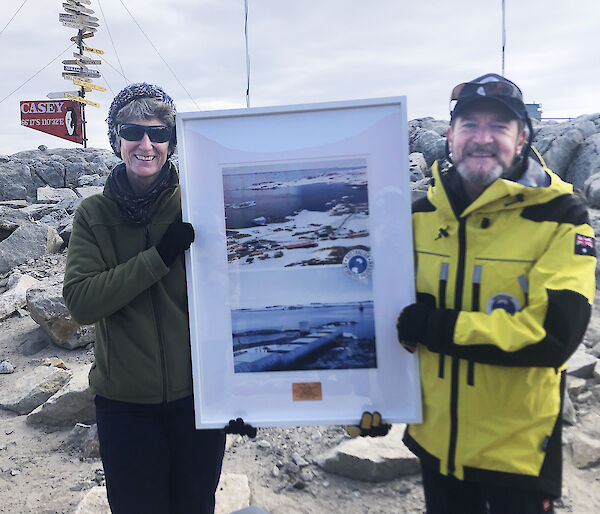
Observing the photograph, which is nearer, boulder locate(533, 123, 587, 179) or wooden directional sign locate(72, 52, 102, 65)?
boulder locate(533, 123, 587, 179)

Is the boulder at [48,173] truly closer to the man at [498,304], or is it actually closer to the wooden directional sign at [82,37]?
the wooden directional sign at [82,37]

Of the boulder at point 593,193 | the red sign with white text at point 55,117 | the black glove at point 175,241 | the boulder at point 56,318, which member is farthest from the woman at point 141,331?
the red sign with white text at point 55,117

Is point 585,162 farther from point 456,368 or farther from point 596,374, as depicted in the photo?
point 456,368

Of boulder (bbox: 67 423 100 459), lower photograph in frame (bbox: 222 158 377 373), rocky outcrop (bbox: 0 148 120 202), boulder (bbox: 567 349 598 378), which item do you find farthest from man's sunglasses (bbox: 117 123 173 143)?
rocky outcrop (bbox: 0 148 120 202)

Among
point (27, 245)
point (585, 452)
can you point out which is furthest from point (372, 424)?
point (27, 245)

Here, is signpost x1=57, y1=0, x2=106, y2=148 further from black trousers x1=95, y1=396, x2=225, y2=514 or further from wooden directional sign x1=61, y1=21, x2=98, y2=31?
black trousers x1=95, y1=396, x2=225, y2=514

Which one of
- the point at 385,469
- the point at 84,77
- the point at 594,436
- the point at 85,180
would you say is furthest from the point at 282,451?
the point at 84,77
